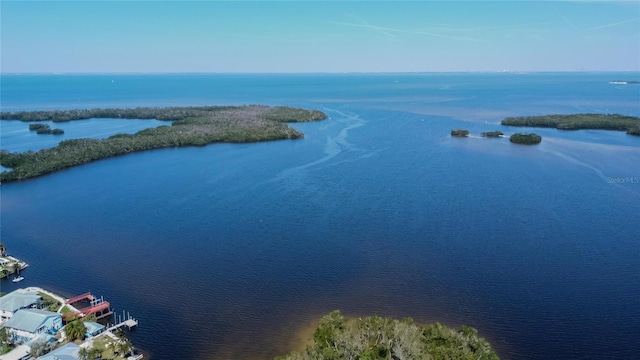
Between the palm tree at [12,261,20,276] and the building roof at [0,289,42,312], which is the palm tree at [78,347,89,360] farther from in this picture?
the palm tree at [12,261,20,276]

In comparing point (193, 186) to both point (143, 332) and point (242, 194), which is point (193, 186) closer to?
point (242, 194)

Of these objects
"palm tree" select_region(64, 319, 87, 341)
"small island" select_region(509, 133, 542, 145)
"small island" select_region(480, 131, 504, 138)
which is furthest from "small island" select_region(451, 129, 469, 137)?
"palm tree" select_region(64, 319, 87, 341)

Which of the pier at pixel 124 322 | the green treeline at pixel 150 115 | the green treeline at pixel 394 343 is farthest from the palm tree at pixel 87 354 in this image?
the green treeline at pixel 150 115

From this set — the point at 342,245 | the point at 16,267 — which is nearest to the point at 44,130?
the point at 16,267

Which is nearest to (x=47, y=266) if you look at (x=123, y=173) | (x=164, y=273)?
(x=164, y=273)

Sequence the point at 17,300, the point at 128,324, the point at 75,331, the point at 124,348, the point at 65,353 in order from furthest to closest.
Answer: the point at 17,300, the point at 128,324, the point at 75,331, the point at 124,348, the point at 65,353

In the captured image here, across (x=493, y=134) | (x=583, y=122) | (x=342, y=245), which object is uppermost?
(x=583, y=122)

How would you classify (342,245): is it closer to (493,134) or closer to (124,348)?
(124,348)
